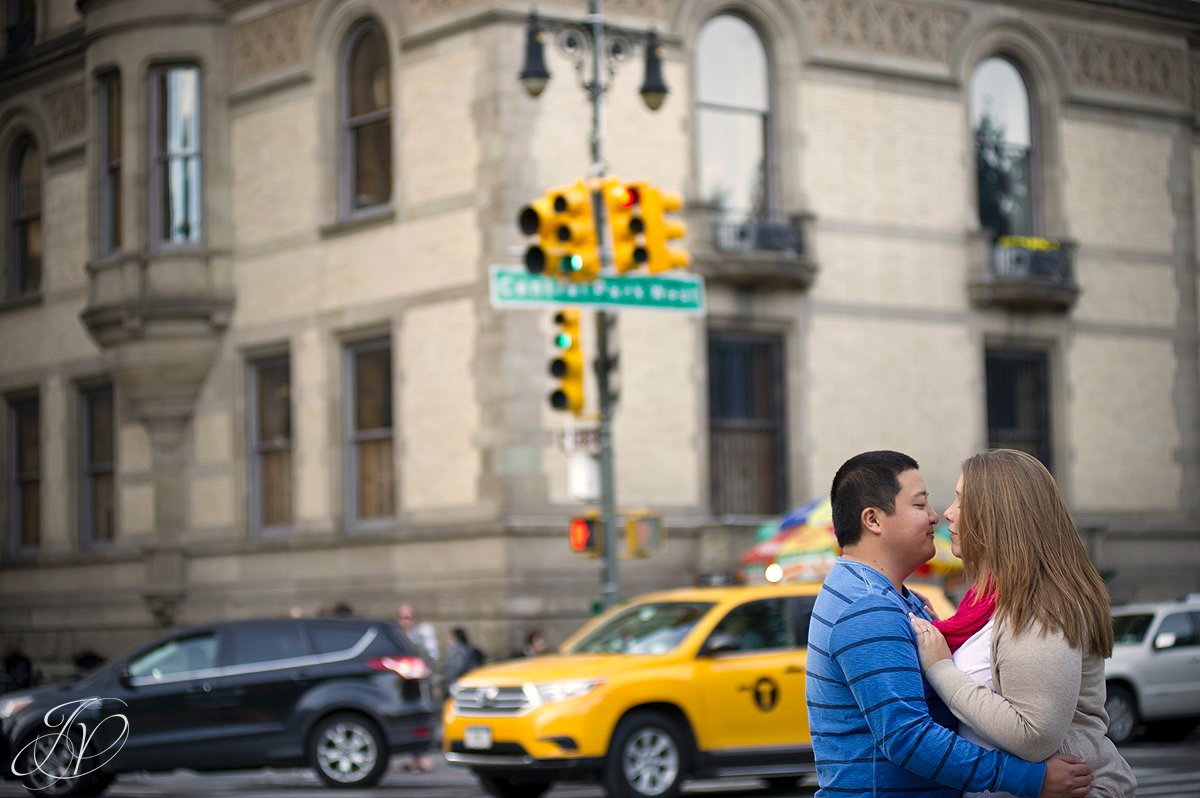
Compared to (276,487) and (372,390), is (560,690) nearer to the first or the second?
(372,390)

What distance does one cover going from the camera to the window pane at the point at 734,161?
92.2 feet

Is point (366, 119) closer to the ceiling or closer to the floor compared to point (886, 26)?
closer to the floor

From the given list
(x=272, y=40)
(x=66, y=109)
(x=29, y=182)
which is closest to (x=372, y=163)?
(x=272, y=40)

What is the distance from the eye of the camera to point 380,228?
91.4 feet

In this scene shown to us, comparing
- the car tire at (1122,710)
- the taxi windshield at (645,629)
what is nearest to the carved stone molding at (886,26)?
the car tire at (1122,710)

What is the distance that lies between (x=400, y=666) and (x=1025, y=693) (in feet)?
48.5

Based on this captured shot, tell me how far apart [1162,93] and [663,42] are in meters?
10.2

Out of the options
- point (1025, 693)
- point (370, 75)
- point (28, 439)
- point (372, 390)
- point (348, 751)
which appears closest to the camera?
point (1025, 693)

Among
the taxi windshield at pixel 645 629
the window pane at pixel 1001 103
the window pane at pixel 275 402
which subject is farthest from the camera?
the window pane at pixel 1001 103

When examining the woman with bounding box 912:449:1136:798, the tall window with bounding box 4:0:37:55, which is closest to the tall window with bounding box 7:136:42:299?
the tall window with bounding box 4:0:37:55

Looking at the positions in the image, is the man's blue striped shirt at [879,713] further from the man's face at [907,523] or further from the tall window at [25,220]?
the tall window at [25,220]

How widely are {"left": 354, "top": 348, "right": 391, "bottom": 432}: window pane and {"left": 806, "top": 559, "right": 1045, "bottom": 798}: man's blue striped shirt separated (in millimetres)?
23369

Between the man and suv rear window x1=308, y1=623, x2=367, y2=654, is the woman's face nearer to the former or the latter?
the man

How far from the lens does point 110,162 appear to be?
32312mm
